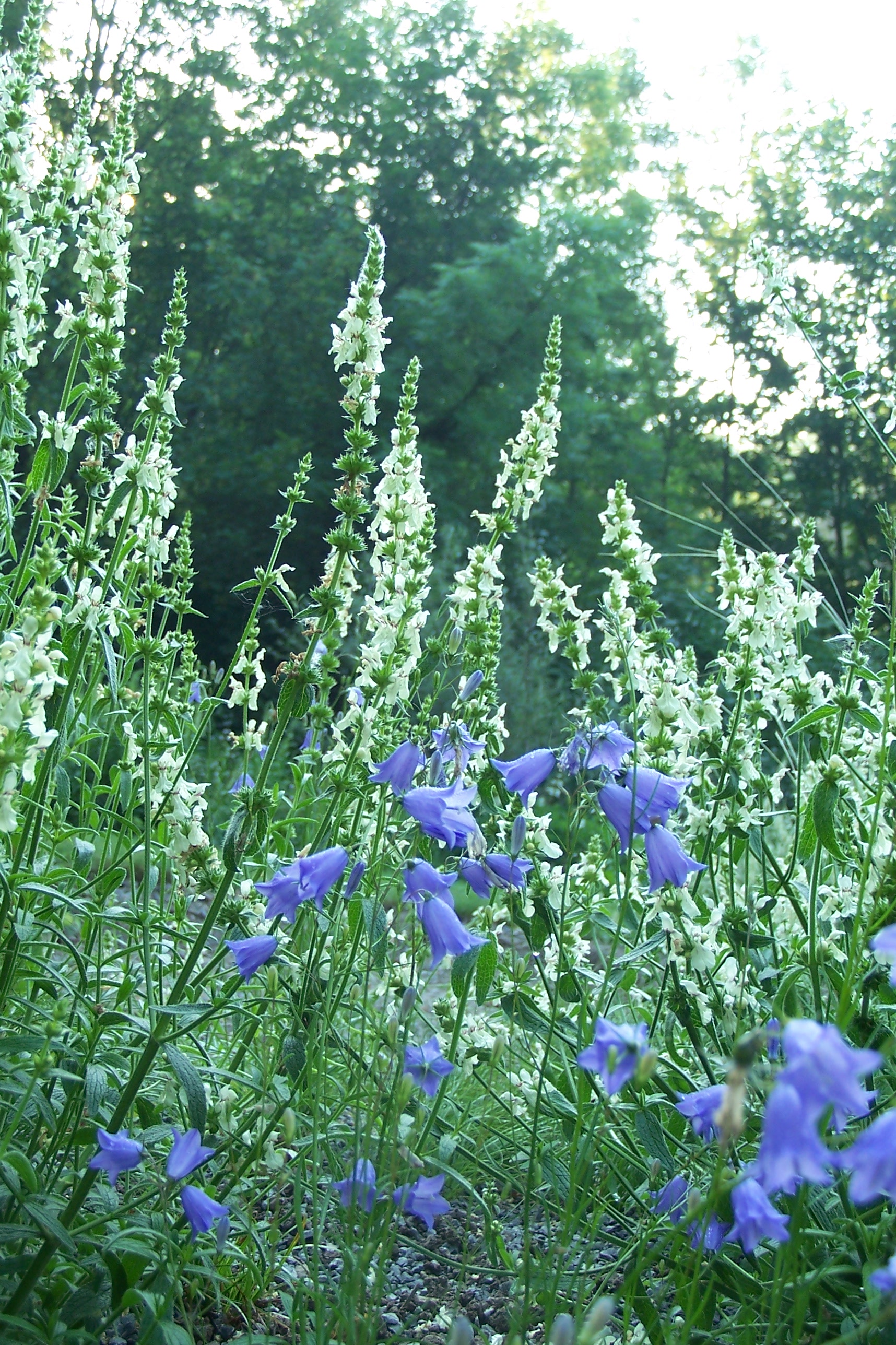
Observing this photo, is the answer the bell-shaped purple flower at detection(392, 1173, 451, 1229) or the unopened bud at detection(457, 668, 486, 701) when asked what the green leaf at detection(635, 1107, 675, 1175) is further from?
the unopened bud at detection(457, 668, 486, 701)

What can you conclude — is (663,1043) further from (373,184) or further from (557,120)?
(557,120)

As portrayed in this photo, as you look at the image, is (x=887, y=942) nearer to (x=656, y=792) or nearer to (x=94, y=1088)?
(x=656, y=792)

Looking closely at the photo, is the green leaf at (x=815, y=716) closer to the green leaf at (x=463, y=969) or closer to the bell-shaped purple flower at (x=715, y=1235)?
the green leaf at (x=463, y=969)

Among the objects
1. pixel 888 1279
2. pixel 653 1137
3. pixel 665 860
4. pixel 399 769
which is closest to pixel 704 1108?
pixel 653 1137

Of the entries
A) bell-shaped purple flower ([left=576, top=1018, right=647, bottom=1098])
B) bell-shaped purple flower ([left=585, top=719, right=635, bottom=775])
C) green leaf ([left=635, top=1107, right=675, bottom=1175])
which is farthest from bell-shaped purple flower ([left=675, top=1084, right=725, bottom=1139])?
bell-shaped purple flower ([left=585, top=719, right=635, bottom=775])

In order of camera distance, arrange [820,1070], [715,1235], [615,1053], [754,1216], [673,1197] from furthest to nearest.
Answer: [673,1197], [715,1235], [754,1216], [615,1053], [820,1070]

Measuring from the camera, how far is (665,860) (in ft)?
5.35

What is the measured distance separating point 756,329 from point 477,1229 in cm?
1406

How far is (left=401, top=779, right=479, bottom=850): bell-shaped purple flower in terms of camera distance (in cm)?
147

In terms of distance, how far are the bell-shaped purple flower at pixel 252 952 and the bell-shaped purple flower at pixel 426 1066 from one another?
0.22 m

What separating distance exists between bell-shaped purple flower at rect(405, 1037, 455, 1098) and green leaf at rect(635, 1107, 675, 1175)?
0.26 metres

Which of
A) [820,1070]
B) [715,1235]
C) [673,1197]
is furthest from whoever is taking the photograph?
[673,1197]

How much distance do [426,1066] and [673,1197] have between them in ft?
1.31

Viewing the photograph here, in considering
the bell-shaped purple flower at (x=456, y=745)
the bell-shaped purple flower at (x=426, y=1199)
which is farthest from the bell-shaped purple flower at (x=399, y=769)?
the bell-shaped purple flower at (x=426, y=1199)
